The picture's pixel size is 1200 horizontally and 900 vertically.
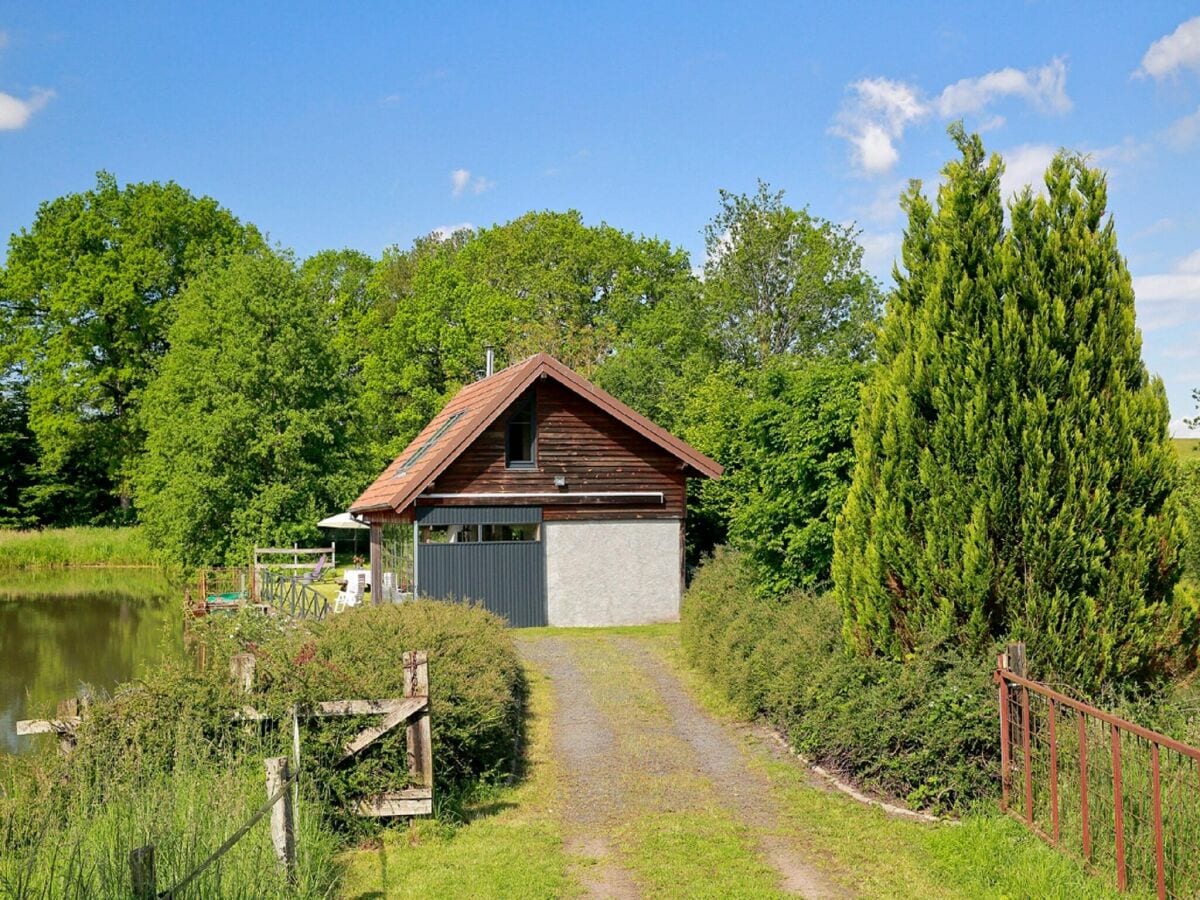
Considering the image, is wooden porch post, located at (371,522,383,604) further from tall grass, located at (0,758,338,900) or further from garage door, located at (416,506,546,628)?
tall grass, located at (0,758,338,900)

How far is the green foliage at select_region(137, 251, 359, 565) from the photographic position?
37.6 meters

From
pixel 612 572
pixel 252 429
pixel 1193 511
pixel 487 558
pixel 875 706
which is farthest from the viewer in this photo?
pixel 252 429

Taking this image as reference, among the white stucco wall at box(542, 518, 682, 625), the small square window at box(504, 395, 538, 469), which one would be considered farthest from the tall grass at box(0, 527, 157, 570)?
the white stucco wall at box(542, 518, 682, 625)

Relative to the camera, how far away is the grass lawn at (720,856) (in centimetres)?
821

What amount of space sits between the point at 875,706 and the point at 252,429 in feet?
101

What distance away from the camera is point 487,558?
2378cm

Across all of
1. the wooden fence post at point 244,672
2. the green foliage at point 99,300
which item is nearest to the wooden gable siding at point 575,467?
the wooden fence post at point 244,672

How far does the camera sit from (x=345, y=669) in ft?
34.3

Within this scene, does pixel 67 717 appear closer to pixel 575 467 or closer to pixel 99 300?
pixel 575 467

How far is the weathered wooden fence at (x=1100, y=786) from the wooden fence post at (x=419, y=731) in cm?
481

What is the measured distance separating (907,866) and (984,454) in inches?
146

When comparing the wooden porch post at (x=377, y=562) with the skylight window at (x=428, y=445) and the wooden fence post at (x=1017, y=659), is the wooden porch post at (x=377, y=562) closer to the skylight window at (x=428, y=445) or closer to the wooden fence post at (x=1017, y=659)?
the skylight window at (x=428, y=445)

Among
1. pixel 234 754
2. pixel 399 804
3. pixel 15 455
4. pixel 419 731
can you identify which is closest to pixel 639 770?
pixel 419 731

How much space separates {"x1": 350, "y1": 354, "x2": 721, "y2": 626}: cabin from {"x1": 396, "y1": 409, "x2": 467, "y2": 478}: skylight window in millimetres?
189
